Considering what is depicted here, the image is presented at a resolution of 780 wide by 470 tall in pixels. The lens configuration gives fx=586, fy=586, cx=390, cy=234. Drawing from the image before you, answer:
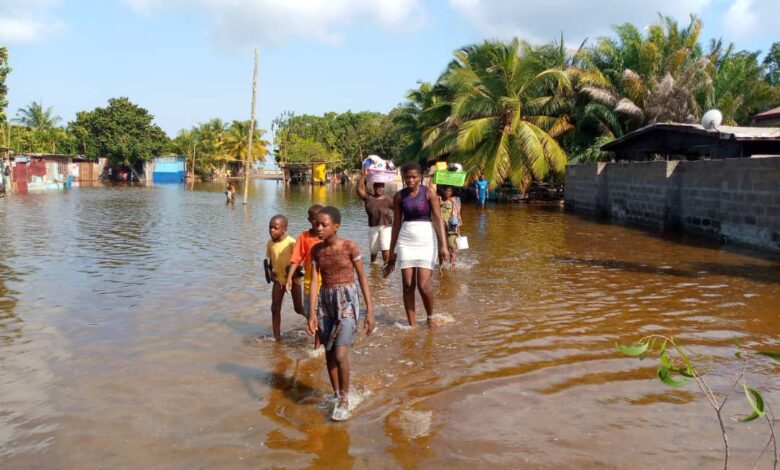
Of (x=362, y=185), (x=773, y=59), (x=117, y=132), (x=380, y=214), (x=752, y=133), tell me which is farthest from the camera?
(x=117, y=132)

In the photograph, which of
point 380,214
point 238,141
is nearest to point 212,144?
point 238,141

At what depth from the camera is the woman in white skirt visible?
5711 millimetres

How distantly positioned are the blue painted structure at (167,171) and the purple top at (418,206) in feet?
189

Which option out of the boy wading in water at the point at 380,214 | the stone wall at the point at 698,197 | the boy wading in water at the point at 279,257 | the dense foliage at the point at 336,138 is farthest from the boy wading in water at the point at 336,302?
the dense foliage at the point at 336,138

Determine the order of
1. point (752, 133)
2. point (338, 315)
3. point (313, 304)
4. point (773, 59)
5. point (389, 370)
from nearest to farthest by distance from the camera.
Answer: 1. point (338, 315)
2. point (313, 304)
3. point (389, 370)
4. point (752, 133)
5. point (773, 59)

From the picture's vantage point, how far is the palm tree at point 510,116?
24742 millimetres

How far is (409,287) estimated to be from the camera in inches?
233

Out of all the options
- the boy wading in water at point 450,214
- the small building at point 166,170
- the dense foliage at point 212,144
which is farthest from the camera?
the dense foliage at point 212,144

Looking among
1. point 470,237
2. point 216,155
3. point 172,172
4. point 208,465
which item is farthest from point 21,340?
point 216,155

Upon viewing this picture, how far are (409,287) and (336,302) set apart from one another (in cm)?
193

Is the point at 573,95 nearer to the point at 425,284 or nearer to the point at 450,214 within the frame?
the point at 450,214

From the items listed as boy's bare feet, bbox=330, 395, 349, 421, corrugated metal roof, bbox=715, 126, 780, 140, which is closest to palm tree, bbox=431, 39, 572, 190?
corrugated metal roof, bbox=715, 126, 780, 140

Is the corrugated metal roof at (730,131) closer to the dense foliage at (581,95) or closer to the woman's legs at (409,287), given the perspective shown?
the dense foliage at (581,95)

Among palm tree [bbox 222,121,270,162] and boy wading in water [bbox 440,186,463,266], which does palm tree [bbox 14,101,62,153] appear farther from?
boy wading in water [bbox 440,186,463,266]
